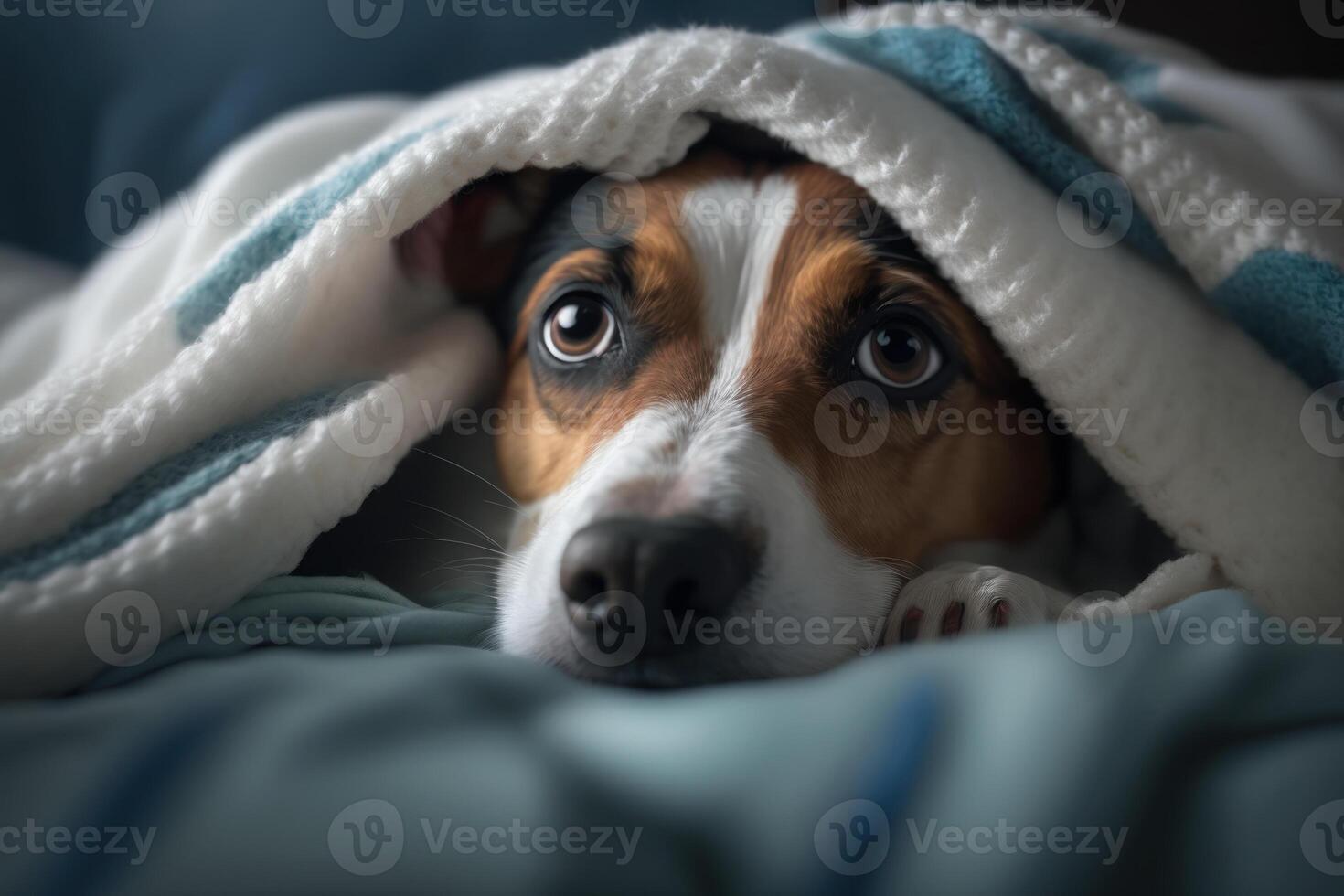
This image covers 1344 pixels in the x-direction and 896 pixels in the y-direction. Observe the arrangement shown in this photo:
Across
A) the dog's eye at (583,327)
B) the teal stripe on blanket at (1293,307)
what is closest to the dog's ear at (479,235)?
the dog's eye at (583,327)

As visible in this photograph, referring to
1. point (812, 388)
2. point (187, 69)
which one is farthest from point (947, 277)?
point (187, 69)

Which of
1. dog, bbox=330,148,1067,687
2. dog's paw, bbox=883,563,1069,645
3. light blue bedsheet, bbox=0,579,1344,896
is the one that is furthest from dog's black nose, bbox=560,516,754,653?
dog's paw, bbox=883,563,1069,645

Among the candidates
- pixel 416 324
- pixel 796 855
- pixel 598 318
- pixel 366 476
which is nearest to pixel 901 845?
pixel 796 855

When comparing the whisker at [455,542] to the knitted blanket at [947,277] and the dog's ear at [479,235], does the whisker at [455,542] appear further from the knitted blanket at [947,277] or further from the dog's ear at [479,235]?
the dog's ear at [479,235]

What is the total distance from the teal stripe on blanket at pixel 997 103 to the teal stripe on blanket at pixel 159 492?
0.84 m

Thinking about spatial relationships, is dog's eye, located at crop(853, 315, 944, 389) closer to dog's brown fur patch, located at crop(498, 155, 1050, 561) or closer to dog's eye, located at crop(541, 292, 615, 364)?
dog's brown fur patch, located at crop(498, 155, 1050, 561)

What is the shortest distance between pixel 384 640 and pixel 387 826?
0.89ft

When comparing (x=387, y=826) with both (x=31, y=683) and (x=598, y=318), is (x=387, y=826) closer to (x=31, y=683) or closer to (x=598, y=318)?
(x=31, y=683)

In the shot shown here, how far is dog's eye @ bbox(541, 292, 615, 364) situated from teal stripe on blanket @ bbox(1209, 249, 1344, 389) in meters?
0.76

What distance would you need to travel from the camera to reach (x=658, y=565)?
80cm

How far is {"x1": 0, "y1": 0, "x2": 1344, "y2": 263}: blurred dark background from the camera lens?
2197mm

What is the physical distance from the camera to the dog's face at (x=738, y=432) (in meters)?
0.85

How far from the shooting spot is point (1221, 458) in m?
1.03

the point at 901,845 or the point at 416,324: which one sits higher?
the point at 416,324
